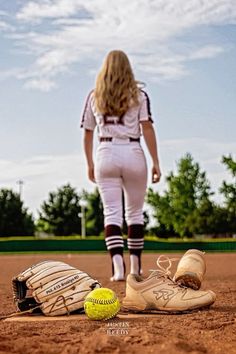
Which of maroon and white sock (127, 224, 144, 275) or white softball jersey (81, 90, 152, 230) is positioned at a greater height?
white softball jersey (81, 90, 152, 230)

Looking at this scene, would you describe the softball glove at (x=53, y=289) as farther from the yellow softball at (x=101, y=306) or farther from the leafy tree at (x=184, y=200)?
the leafy tree at (x=184, y=200)

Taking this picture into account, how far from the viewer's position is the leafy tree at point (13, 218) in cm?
5706

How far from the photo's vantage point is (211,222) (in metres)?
50.4

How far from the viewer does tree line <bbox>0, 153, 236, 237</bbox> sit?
4766 cm

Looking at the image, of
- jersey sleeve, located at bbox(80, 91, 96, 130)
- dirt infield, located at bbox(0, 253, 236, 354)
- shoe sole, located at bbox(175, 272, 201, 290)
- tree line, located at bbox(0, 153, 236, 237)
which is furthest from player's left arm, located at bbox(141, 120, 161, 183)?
tree line, located at bbox(0, 153, 236, 237)

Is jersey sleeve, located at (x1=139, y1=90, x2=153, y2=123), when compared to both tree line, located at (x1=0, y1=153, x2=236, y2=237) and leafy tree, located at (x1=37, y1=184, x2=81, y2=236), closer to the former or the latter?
tree line, located at (x1=0, y1=153, x2=236, y2=237)

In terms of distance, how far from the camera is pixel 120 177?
19.9 ft

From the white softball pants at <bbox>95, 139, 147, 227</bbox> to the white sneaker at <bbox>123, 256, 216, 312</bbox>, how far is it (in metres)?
1.90

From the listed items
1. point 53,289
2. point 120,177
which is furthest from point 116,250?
point 53,289

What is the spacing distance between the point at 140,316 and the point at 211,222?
4714 cm

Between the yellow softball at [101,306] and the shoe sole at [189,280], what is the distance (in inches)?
25.8

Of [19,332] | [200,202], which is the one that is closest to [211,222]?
[200,202]

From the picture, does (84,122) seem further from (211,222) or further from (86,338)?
(211,222)

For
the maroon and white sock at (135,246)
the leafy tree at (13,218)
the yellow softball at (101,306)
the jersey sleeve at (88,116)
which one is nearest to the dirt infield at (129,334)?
the yellow softball at (101,306)
